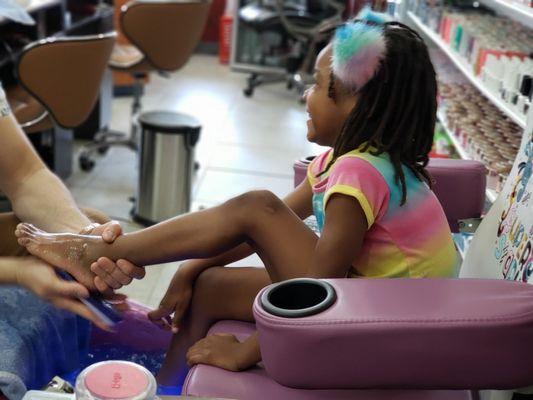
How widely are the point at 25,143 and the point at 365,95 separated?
87 cm

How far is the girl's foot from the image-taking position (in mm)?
1571

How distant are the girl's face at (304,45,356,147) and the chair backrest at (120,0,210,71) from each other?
2.25 metres

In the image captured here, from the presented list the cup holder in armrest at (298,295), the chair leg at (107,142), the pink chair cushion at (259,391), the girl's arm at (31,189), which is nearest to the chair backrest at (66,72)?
the chair leg at (107,142)

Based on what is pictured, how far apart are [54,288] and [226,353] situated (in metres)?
0.36

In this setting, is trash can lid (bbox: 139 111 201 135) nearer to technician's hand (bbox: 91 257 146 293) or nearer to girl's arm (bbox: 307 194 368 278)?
technician's hand (bbox: 91 257 146 293)

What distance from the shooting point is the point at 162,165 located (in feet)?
10.9

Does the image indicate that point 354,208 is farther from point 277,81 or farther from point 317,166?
point 277,81

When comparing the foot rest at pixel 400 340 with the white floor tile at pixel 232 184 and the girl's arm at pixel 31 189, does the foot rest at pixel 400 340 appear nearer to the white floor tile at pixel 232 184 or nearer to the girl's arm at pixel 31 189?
the girl's arm at pixel 31 189

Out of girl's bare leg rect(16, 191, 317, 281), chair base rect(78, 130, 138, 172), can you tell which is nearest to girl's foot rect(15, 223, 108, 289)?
girl's bare leg rect(16, 191, 317, 281)

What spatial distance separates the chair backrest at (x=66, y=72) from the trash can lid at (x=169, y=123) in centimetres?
26

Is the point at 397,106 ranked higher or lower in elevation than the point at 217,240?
higher

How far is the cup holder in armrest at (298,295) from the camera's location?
1.20m

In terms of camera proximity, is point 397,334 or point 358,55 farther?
point 358,55

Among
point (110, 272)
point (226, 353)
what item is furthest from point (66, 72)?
point (226, 353)
